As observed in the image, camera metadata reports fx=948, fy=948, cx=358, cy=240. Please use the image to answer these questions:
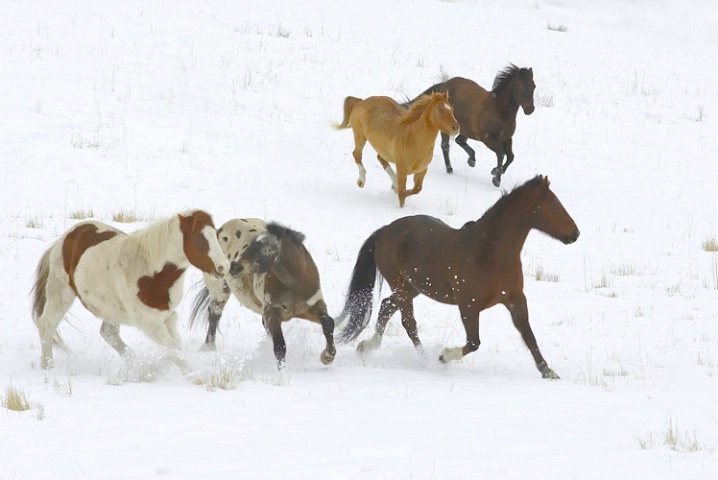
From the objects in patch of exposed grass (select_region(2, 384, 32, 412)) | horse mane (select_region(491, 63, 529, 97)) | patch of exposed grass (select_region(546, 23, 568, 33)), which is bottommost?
patch of exposed grass (select_region(2, 384, 32, 412))

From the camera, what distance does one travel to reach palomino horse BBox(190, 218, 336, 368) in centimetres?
658

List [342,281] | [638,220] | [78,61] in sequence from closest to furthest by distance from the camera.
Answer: [342,281], [638,220], [78,61]

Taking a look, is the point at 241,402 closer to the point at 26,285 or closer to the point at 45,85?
the point at 26,285

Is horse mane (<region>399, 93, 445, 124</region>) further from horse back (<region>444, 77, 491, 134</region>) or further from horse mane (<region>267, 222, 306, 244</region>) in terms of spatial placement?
horse mane (<region>267, 222, 306, 244</region>)

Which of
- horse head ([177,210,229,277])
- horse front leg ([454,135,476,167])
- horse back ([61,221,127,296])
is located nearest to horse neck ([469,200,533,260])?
horse head ([177,210,229,277])

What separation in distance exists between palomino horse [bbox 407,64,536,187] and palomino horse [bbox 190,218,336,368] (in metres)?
7.26

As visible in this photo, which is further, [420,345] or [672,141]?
[672,141]

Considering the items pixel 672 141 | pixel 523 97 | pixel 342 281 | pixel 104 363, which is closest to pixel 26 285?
pixel 104 363

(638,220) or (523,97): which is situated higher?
(523,97)

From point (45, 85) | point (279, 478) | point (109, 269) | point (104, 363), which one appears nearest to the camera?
point (279, 478)

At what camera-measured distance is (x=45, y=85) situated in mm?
14367

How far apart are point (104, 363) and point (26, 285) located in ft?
6.40

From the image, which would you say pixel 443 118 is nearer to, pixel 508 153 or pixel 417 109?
pixel 417 109

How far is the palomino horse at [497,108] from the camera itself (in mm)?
13641
